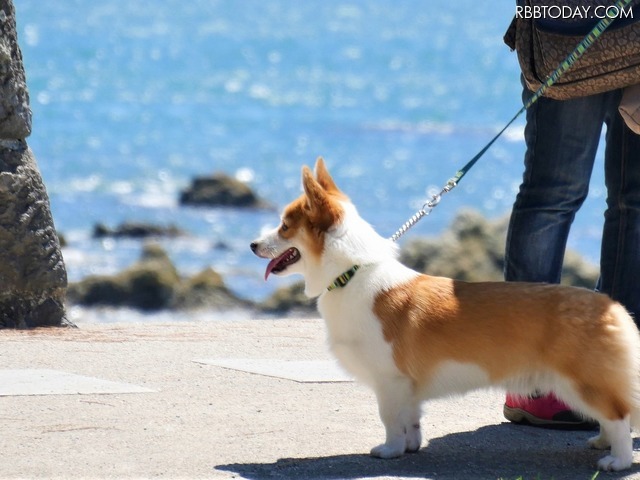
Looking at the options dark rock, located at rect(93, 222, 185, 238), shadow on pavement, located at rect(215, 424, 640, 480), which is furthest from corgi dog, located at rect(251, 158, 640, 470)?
dark rock, located at rect(93, 222, 185, 238)

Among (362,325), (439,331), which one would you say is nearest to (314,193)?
(362,325)

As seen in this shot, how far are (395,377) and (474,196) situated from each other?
18.8m

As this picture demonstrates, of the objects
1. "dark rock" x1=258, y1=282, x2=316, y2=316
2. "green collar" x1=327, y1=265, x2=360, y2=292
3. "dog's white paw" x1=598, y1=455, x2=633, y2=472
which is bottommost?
"dark rock" x1=258, y1=282, x2=316, y2=316

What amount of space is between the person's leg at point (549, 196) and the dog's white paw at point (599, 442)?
32cm

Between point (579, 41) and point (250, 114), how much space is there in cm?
2924

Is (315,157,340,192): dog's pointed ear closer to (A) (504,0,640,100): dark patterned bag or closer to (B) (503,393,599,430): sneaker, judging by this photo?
(A) (504,0,640,100): dark patterned bag

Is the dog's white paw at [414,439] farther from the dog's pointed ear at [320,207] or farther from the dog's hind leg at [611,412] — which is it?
the dog's pointed ear at [320,207]

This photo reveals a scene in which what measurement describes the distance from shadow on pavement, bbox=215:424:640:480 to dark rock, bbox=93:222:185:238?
13703 millimetres

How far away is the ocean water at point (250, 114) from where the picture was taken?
2092 centimetres

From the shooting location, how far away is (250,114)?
3441cm

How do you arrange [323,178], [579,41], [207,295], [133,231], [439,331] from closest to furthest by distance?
[439,331]
[579,41]
[323,178]
[207,295]
[133,231]

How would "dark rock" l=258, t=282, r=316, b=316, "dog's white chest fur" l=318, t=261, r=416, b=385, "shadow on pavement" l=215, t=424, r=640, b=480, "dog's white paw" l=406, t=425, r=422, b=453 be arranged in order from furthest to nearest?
"dark rock" l=258, t=282, r=316, b=316, "dog's white paw" l=406, t=425, r=422, b=453, "dog's white chest fur" l=318, t=261, r=416, b=385, "shadow on pavement" l=215, t=424, r=640, b=480

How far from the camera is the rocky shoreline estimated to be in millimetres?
14539

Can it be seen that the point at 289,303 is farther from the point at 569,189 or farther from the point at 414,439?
the point at 414,439
